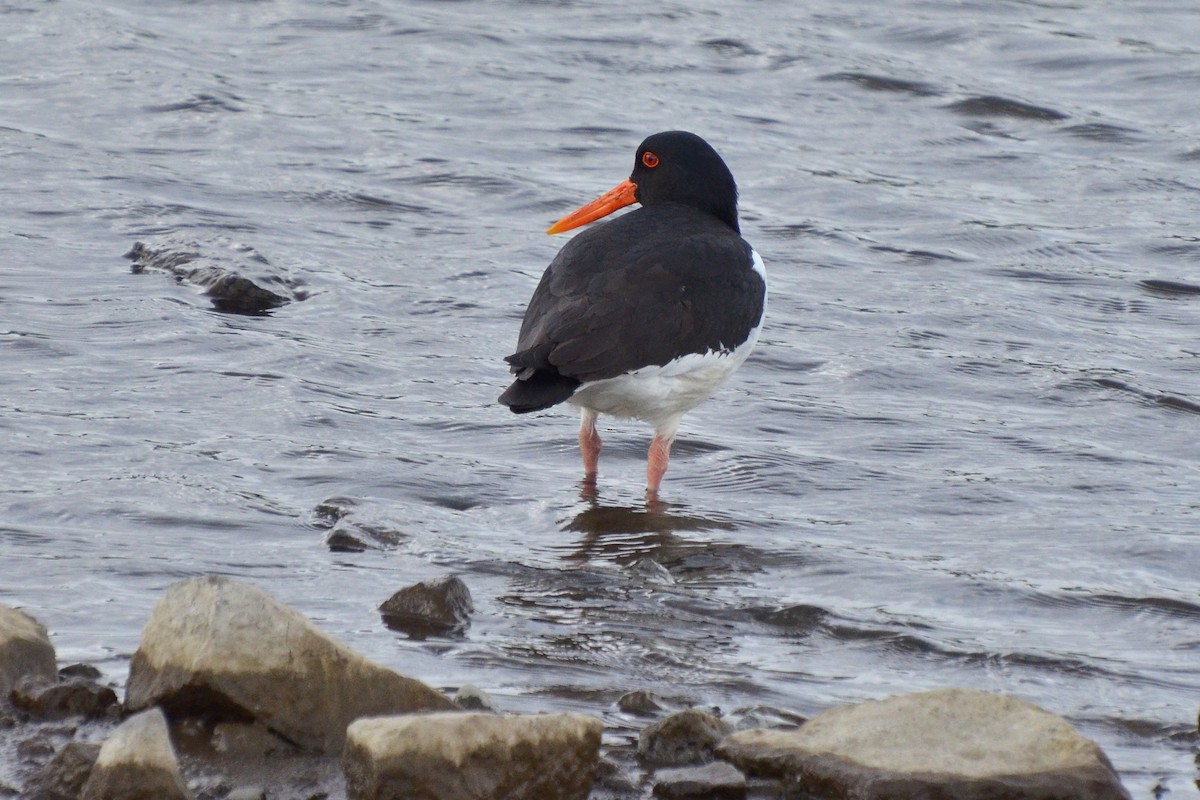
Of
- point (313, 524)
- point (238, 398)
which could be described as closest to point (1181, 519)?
point (313, 524)

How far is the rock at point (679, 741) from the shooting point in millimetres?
3943

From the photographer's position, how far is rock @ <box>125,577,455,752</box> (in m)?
3.84

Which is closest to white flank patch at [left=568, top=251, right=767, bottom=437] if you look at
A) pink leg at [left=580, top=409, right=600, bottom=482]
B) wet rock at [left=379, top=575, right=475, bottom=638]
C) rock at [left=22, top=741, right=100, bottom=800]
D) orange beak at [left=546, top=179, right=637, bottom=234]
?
pink leg at [left=580, top=409, right=600, bottom=482]

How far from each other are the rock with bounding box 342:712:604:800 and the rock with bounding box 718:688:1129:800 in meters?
0.43

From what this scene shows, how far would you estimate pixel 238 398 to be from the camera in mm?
7332

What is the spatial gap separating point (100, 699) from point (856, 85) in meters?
10.9

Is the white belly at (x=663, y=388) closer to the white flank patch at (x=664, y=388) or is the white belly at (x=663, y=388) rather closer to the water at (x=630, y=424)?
the white flank patch at (x=664, y=388)

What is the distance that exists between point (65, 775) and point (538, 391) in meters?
2.89

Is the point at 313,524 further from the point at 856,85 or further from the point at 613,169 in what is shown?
the point at 856,85

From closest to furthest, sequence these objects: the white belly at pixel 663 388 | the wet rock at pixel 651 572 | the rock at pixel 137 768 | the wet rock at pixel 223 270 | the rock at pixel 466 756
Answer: the rock at pixel 137 768 < the rock at pixel 466 756 < the wet rock at pixel 651 572 < the white belly at pixel 663 388 < the wet rock at pixel 223 270

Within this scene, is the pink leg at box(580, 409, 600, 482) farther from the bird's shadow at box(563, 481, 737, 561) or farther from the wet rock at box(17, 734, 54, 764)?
the wet rock at box(17, 734, 54, 764)

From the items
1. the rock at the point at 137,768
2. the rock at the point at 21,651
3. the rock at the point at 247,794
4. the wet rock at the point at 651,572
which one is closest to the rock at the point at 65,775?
the rock at the point at 137,768

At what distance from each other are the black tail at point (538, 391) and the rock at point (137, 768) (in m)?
2.82

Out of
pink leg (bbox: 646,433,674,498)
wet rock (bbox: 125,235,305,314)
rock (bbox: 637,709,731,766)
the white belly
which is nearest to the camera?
rock (bbox: 637,709,731,766)
